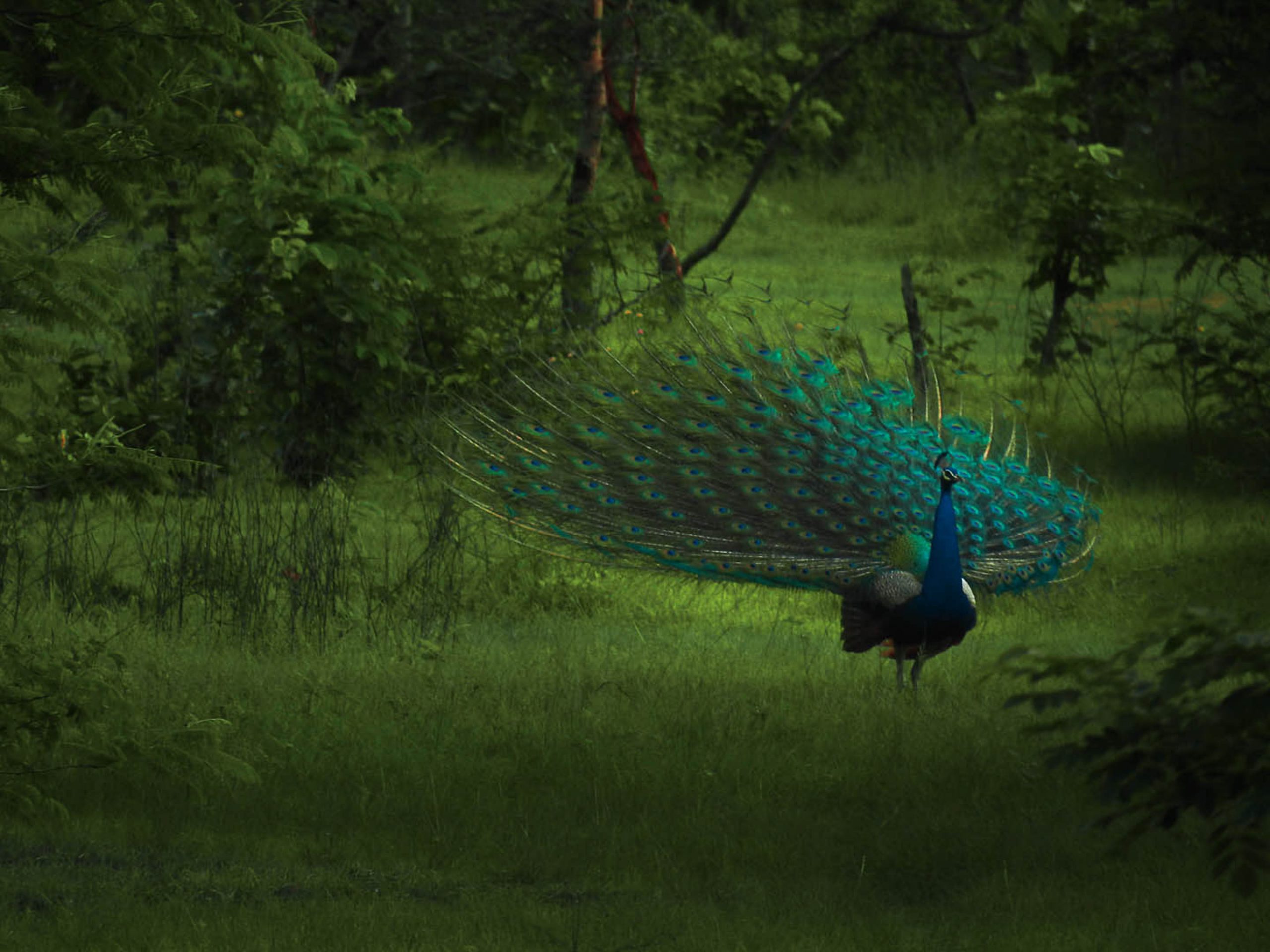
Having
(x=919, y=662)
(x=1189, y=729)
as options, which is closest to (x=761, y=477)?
(x=919, y=662)

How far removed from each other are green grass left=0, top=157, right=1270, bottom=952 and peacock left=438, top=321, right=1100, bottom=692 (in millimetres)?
417

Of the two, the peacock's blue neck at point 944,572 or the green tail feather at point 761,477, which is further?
the green tail feather at point 761,477

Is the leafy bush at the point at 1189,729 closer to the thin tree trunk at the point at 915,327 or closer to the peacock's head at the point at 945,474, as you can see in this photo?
the peacock's head at the point at 945,474

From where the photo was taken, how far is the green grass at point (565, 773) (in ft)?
16.8

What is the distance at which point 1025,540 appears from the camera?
8688 millimetres

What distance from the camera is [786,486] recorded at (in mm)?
8570

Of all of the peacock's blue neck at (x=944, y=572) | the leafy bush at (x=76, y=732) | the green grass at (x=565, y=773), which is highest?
the peacock's blue neck at (x=944, y=572)

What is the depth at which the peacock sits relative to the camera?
26.5 ft

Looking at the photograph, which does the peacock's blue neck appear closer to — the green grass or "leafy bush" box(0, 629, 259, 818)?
the green grass

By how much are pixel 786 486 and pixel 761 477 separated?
0.16 m

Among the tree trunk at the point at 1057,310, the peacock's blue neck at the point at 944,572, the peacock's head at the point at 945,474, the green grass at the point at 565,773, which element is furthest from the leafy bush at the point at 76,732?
the tree trunk at the point at 1057,310

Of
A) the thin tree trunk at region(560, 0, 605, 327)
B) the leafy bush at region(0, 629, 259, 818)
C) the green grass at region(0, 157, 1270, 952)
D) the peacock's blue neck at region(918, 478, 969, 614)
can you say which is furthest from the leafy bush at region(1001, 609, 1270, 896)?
the thin tree trunk at region(560, 0, 605, 327)

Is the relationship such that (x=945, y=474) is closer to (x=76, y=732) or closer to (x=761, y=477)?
(x=761, y=477)

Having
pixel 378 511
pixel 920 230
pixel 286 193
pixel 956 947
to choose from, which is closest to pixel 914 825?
pixel 956 947
